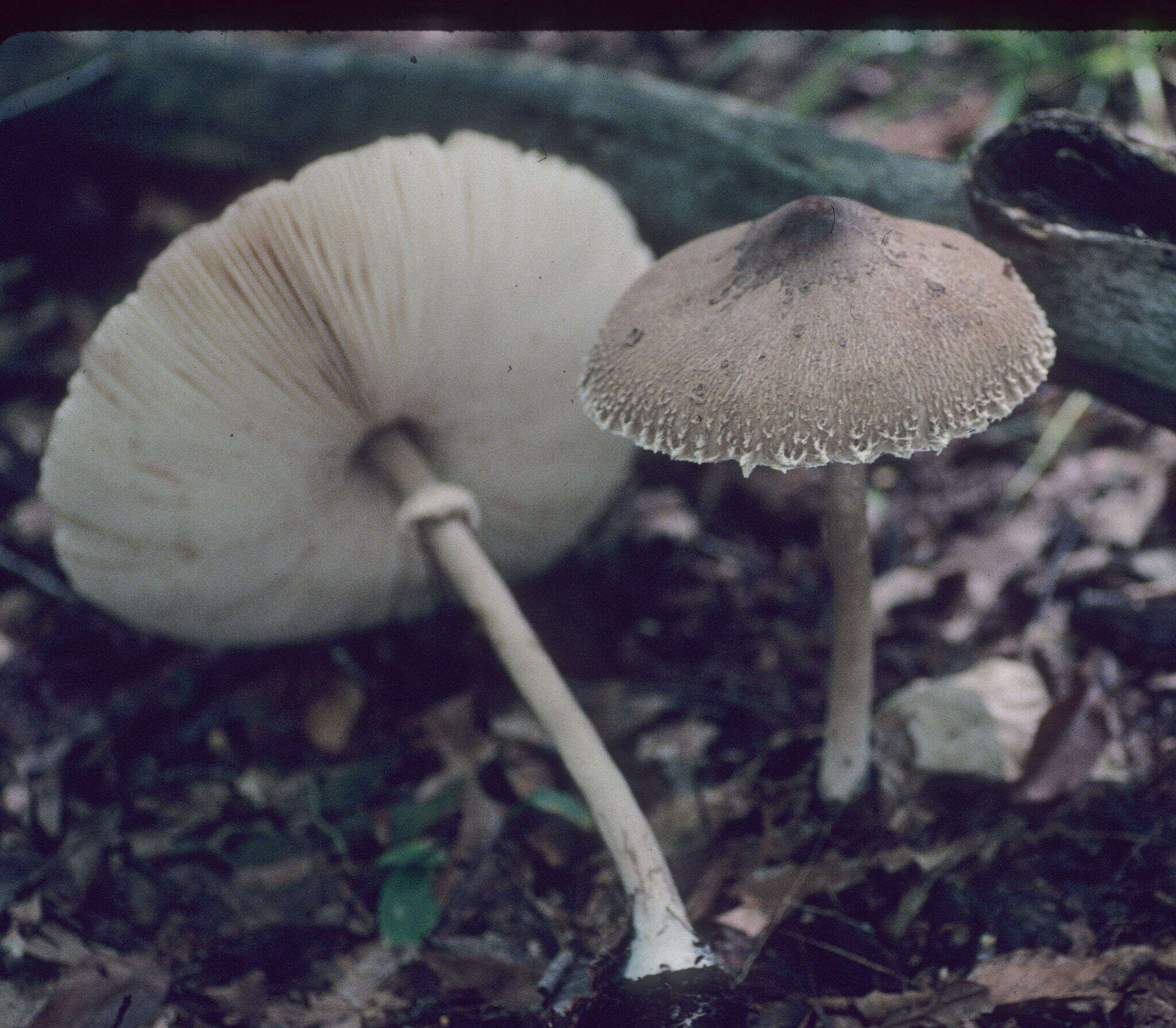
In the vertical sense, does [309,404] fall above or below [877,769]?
above

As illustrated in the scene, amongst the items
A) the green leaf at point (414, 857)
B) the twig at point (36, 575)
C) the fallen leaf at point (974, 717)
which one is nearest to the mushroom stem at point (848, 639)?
the fallen leaf at point (974, 717)

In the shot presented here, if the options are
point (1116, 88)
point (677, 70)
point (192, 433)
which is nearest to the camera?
point (192, 433)

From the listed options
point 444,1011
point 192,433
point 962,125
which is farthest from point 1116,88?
point 444,1011

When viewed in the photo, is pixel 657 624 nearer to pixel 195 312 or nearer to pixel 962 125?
pixel 195 312

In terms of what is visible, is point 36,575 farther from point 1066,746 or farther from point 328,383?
point 1066,746

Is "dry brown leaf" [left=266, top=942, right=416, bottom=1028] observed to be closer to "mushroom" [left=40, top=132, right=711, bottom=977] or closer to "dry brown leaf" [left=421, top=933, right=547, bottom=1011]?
"dry brown leaf" [left=421, top=933, right=547, bottom=1011]

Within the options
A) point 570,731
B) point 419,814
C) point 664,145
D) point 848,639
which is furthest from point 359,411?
point 664,145

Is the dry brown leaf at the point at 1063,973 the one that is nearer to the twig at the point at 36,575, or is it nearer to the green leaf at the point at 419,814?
the green leaf at the point at 419,814
